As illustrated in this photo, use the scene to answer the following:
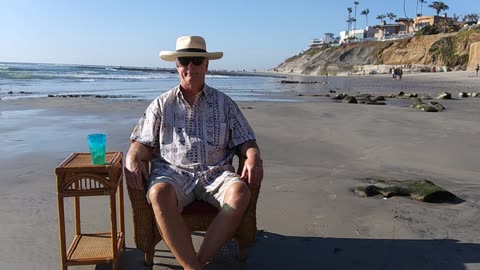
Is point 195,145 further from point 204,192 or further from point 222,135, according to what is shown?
point 204,192

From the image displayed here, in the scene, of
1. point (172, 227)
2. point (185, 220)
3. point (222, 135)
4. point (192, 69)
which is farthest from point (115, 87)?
point (172, 227)

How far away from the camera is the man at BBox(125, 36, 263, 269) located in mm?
2906

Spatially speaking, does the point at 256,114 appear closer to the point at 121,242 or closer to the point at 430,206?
the point at 430,206

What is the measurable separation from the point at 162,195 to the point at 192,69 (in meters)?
1.01

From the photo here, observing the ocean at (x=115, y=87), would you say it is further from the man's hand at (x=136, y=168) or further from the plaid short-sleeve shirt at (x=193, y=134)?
the man's hand at (x=136, y=168)

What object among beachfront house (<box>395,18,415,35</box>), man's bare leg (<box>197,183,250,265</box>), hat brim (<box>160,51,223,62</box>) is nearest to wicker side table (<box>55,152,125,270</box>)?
man's bare leg (<box>197,183,250,265</box>)

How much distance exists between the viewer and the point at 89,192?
8.79 feet

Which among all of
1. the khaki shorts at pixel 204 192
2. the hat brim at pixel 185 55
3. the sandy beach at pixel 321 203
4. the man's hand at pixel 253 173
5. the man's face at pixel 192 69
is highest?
the hat brim at pixel 185 55

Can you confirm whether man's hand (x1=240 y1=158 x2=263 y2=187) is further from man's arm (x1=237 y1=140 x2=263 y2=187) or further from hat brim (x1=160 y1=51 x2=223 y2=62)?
hat brim (x1=160 y1=51 x2=223 y2=62)

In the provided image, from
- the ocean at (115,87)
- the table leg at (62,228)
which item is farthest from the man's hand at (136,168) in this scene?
the ocean at (115,87)

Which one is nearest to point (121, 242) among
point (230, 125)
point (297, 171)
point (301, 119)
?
point (230, 125)

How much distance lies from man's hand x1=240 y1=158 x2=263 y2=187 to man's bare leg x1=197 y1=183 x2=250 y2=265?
126 mm

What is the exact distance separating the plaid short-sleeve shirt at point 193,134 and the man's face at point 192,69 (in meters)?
0.10

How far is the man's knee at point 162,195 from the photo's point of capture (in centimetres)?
276
